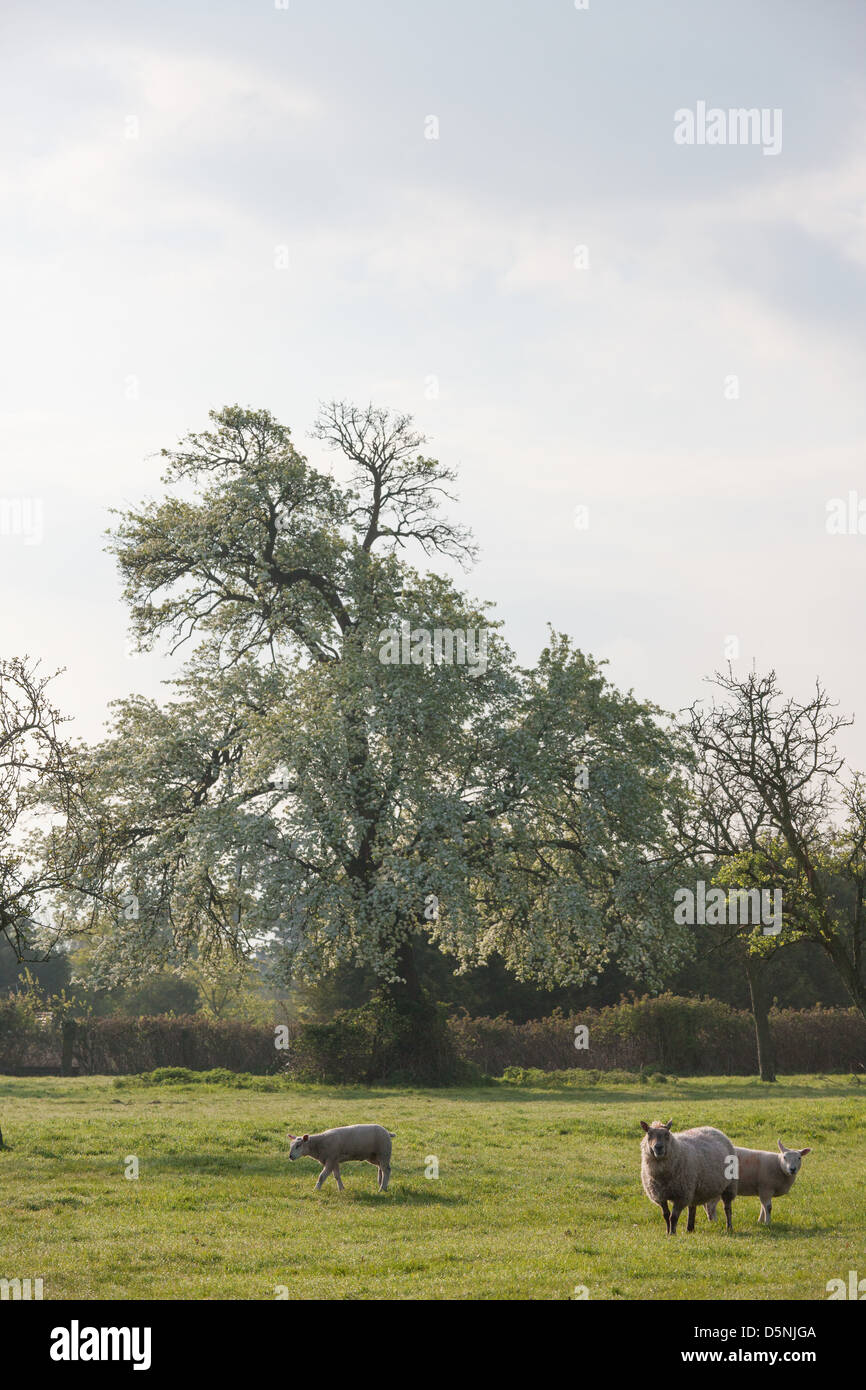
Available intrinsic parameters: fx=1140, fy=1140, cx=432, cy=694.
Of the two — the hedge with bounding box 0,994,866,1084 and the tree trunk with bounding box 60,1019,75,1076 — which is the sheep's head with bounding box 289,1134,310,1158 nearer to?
the hedge with bounding box 0,994,866,1084

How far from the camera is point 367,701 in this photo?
113 feet

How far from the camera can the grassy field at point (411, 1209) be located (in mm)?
11266

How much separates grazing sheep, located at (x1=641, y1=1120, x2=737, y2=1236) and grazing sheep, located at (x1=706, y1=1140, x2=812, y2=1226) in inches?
13.5

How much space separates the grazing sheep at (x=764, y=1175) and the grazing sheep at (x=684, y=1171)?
0.34 metres

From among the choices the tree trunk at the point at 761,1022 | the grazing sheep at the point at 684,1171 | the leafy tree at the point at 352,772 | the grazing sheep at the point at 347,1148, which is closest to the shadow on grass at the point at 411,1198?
the grazing sheep at the point at 347,1148

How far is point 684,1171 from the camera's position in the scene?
13.8 meters

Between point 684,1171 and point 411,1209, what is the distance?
3.99 metres

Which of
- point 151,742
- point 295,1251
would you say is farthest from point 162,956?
point 295,1251

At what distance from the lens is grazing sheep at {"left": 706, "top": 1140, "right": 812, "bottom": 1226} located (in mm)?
14602

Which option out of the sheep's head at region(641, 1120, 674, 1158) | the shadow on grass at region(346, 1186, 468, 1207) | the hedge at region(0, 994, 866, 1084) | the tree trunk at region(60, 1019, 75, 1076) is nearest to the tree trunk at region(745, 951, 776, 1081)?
the hedge at region(0, 994, 866, 1084)

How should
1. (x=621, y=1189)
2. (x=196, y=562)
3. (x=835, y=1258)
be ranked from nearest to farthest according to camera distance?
1. (x=835, y=1258)
2. (x=621, y=1189)
3. (x=196, y=562)

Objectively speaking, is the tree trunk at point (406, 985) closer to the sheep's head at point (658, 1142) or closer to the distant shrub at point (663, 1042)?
the distant shrub at point (663, 1042)

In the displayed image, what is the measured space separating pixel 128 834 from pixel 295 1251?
82.4 ft
